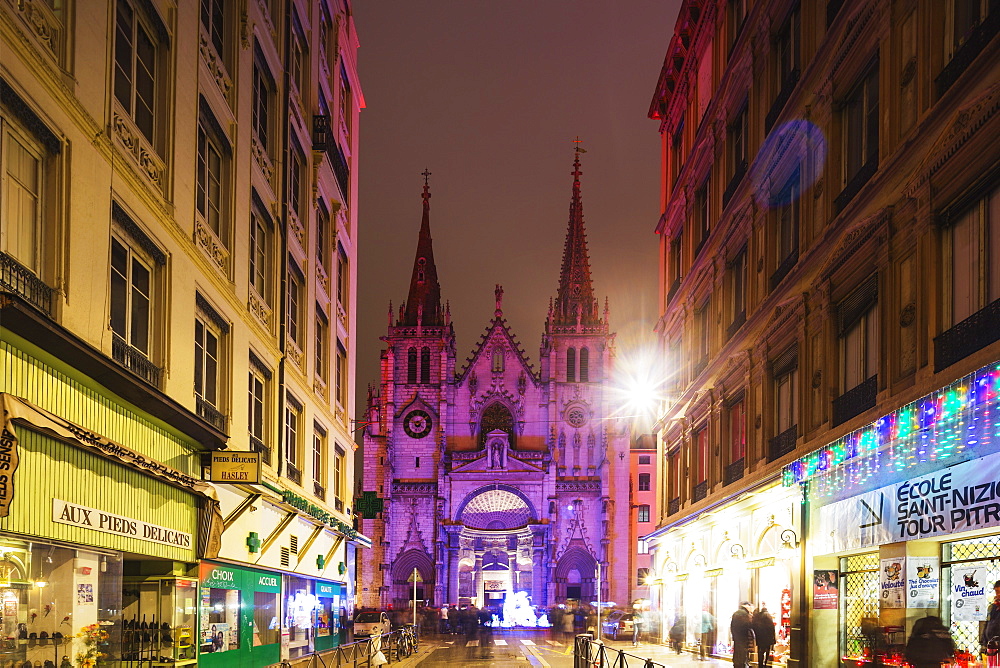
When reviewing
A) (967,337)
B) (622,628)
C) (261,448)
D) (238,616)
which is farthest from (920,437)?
(622,628)

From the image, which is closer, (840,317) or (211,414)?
(840,317)

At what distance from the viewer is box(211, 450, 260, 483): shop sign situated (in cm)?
1892

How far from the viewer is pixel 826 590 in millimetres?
19172

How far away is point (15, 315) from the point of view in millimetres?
10617

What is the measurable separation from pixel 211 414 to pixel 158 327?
326 cm

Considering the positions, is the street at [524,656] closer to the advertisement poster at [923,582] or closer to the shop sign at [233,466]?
the shop sign at [233,466]

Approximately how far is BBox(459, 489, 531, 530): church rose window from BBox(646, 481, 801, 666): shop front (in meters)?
58.2

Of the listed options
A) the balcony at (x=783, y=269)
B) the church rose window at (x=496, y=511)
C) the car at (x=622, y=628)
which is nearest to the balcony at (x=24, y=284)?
the balcony at (x=783, y=269)

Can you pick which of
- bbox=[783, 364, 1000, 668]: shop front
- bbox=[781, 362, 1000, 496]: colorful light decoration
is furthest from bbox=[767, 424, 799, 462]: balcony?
bbox=[781, 362, 1000, 496]: colorful light decoration

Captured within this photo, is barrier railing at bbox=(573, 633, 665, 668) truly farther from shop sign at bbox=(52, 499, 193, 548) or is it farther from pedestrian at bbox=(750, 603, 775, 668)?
shop sign at bbox=(52, 499, 193, 548)

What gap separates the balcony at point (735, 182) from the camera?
26.6 m

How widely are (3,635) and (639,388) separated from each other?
26.0 metres

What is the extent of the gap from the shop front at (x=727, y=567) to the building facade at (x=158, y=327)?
10080 millimetres

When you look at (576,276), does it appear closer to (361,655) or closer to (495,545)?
(495,545)
